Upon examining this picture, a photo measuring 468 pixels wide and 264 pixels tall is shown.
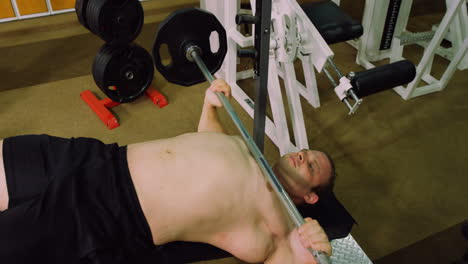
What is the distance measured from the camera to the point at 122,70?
1983 mm

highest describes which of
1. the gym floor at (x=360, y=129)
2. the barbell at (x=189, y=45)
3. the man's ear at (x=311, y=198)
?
the barbell at (x=189, y=45)

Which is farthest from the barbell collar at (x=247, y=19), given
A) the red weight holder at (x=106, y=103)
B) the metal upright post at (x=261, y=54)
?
the red weight holder at (x=106, y=103)

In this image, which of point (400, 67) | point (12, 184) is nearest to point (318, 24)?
point (400, 67)

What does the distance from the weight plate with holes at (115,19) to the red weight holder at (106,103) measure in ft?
1.89

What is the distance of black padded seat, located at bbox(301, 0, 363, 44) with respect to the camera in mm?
1875

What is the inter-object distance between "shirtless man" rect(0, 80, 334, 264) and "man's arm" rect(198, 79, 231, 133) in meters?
0.16

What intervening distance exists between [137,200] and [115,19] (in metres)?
0.94

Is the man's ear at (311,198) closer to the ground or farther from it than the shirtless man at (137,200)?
closer to the ground

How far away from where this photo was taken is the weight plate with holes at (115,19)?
5.53 feet

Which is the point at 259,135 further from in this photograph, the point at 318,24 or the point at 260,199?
the point at 318,24

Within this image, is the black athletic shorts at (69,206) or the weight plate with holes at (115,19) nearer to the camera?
the black athletic shorts at (69,206)

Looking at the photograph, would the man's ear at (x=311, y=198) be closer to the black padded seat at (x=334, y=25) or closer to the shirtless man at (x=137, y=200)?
the shirtless man at (x=137, y=200)

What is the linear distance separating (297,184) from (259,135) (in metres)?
0.29

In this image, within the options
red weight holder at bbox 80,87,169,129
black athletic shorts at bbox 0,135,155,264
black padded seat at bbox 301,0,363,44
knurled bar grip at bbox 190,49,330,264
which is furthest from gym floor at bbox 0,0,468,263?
black athletic shorts at bbox 0,135,155,264
